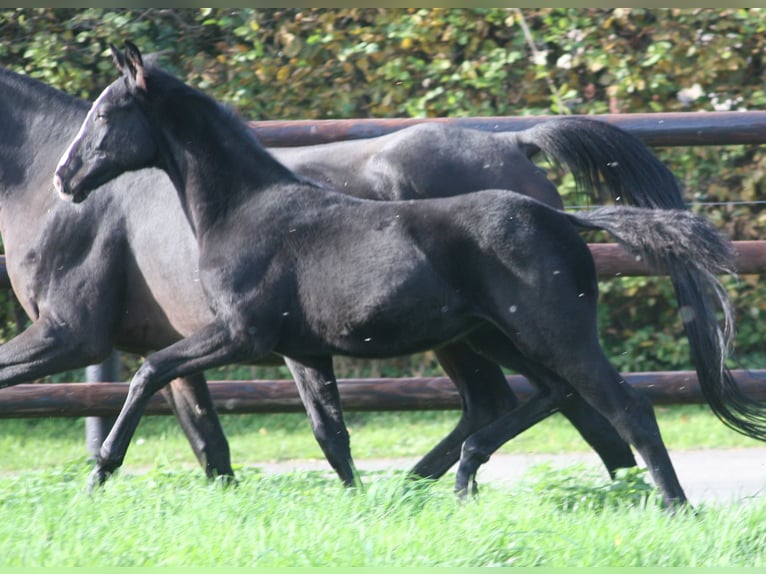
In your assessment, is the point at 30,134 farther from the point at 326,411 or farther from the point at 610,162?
the point at 610,162

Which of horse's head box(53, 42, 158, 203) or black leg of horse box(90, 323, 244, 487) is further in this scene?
horse's head box(53, 42, 158, 203)

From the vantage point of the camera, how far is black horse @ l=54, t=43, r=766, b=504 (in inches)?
160

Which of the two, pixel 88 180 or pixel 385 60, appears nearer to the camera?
pixel 88 180

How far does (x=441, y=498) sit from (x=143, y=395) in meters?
1.15

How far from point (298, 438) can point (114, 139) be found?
3.94m

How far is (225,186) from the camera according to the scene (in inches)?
173

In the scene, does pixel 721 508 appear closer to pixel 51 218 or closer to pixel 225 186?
pixel 225 186

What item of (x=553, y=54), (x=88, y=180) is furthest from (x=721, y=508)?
(x=553, y=54)

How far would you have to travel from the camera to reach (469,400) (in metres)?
4.90

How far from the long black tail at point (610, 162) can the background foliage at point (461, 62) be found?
8.37ft

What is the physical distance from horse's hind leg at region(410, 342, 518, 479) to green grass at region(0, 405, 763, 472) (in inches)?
92.7

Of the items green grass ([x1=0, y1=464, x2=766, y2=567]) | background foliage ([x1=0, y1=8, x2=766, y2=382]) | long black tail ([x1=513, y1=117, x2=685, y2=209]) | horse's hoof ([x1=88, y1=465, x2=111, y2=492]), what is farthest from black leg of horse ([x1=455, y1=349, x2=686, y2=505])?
background foliage ([x1=0, y1=8, x2=766, y2=382])

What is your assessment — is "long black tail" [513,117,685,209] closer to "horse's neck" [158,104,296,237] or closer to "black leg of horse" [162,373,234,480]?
"horse's neck" [158,104,296,237]

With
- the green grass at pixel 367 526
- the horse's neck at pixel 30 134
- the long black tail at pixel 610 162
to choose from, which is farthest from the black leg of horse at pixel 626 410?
the horse's neck at pixel 30 134
